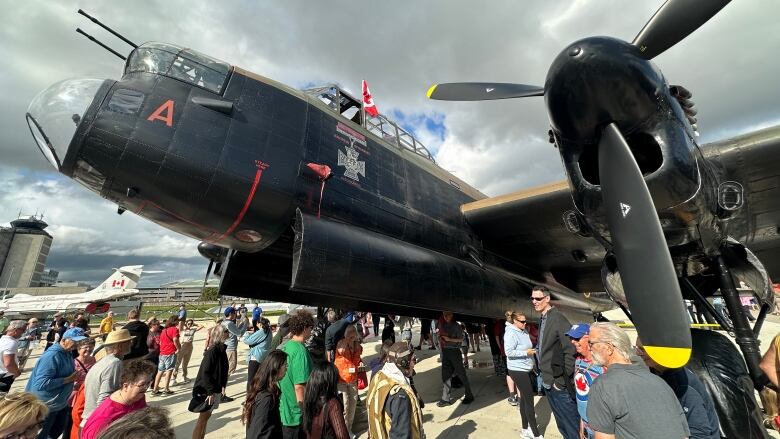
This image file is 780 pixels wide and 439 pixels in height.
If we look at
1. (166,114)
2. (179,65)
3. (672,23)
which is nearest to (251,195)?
(166,114)

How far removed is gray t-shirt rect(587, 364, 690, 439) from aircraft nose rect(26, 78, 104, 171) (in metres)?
6.02

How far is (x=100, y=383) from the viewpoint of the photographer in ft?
12.8

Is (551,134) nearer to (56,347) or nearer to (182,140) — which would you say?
(182,140)

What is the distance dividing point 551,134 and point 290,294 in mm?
5842

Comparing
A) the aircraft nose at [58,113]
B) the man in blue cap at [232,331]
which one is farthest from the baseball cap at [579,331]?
the man in blue cap at [232,331]

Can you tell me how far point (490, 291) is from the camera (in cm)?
706

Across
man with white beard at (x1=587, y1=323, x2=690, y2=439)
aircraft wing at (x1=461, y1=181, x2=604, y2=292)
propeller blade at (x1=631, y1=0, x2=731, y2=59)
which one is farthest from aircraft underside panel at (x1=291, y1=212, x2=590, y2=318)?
propeller blade at (x1=631, y1=0, x2=731, y2=59)

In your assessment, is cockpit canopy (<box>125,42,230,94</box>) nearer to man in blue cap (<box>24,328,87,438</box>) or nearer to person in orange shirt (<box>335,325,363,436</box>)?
man in blue cap (<box>24,328,87,438</box>)

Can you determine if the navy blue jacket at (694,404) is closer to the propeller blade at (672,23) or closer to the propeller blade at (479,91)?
the propeller blade at (672,23)

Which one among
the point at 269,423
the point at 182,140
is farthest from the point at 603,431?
the point at 182,140

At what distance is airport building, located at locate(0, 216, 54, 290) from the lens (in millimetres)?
88625

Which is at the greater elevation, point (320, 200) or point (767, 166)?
point (767, 166)

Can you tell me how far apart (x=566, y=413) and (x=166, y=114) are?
6.39 meters

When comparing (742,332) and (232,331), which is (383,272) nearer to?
(742,332)
